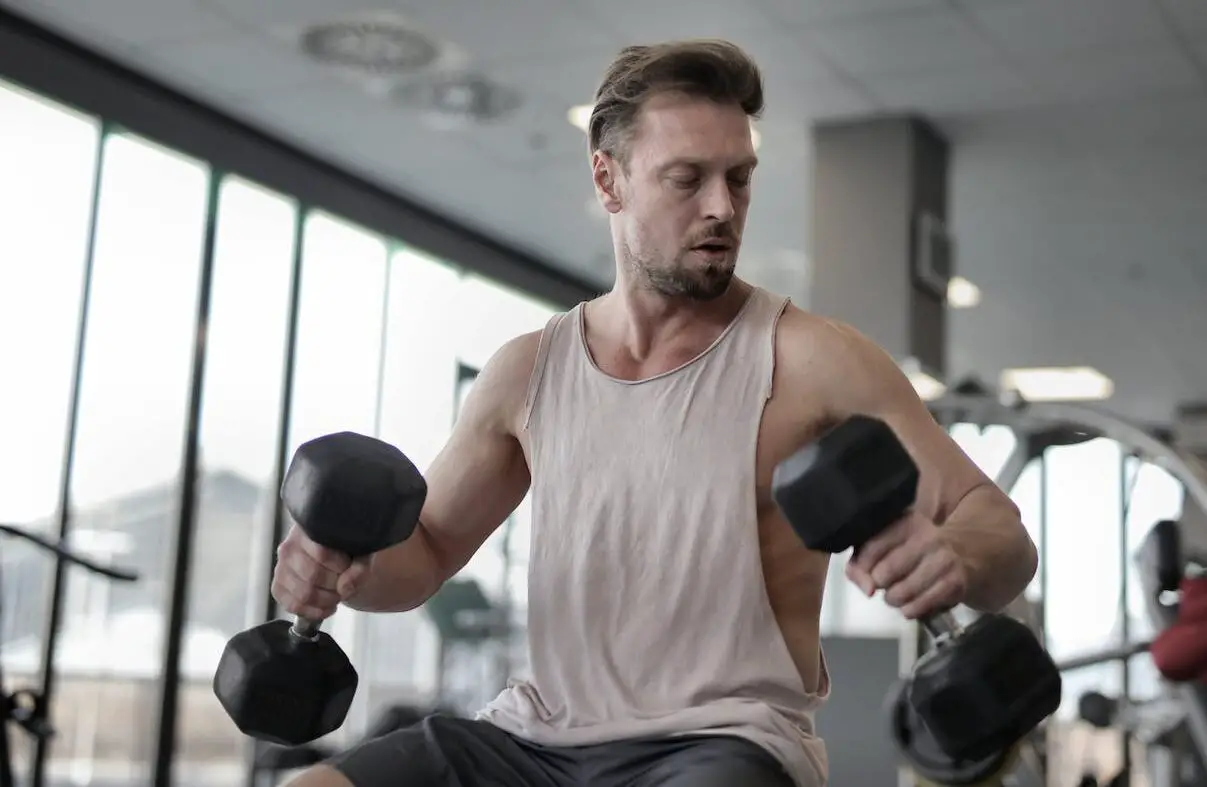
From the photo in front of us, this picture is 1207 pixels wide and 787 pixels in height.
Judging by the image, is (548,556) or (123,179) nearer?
(548,556)

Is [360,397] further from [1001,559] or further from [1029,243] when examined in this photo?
[1001,559]

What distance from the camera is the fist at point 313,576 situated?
1262mm

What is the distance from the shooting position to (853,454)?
1068mm

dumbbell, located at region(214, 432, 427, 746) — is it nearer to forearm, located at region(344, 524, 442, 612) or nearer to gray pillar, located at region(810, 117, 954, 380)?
forearm, located at region(344, 524, 442, 612)

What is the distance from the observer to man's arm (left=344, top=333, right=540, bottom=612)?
4.94 ft

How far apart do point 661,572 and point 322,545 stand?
1.05 ft

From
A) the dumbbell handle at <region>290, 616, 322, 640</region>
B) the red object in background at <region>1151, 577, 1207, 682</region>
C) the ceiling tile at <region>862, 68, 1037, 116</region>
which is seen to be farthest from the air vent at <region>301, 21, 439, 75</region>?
the dumbbell handle at <region>290, 616, 322, 640</region>

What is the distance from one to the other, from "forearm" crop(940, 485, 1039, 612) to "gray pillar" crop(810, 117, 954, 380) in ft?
12.2

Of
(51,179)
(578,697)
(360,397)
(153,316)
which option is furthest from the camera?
(360,397)

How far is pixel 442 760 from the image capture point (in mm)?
1322

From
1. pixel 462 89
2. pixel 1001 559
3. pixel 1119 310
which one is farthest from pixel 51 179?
pixel 1119 310

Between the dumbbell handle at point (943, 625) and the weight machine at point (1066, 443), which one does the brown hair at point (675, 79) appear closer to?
the dumbbell handle at point (943, 625)

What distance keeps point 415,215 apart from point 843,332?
5018 millimetres

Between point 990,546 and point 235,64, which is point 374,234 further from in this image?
point 990,546
